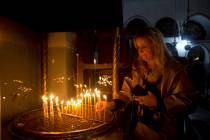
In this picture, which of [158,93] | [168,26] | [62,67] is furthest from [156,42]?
[168,26]

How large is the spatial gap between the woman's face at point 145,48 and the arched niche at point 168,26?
572 inches

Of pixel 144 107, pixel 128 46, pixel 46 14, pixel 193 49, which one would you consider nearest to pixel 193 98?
pixel 144 107

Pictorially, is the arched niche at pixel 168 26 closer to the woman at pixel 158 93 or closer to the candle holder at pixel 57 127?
the candle holder at pixel 57 127

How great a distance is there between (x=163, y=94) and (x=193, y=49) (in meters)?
14.6

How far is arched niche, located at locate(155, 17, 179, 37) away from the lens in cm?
1660

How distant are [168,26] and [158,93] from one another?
50.2ft

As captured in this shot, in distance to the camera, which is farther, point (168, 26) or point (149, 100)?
point (168, 26)

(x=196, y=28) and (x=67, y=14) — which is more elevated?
(x=196, y=28)

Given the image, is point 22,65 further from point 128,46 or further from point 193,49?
point 193,49

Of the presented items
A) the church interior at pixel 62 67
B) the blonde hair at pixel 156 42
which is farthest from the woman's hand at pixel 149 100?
the church interior at pixel 62 67

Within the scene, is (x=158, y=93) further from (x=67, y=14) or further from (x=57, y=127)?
(x=67, y=14)

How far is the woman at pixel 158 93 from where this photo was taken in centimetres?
225

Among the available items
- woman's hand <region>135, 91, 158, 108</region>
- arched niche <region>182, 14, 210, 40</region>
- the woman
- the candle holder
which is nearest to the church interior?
the candle holder

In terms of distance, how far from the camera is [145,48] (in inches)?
97.5
